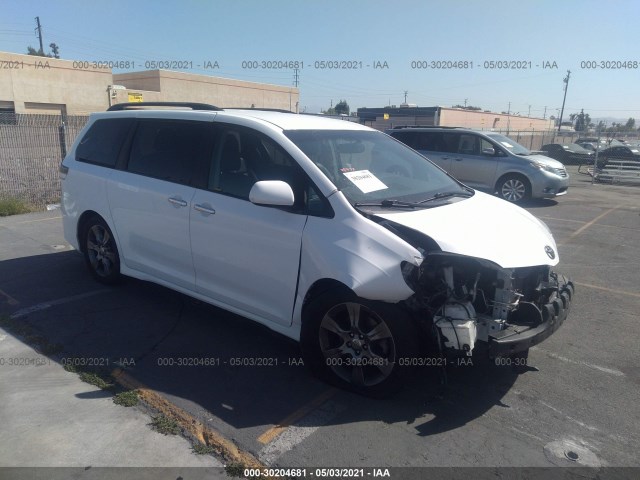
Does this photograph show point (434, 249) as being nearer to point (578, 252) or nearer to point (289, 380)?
point (289, 380)

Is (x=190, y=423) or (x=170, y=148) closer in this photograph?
(x=190, y=423)

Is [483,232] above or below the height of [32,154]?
above

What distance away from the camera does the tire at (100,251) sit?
5.43m

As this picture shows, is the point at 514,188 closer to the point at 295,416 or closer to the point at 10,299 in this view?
the point at 295,416

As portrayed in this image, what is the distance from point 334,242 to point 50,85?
38244mm

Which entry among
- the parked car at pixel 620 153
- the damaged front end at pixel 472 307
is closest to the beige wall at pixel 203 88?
the parked car at pixel 620 153

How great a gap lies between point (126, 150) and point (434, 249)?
342 centimetres

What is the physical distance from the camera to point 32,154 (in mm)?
11203

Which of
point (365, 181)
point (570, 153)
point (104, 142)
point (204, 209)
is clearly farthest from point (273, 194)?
point (570, 153)

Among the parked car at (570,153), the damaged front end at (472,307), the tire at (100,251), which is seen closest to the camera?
the damaged front end at (472,307)

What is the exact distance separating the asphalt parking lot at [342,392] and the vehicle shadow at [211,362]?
11mm

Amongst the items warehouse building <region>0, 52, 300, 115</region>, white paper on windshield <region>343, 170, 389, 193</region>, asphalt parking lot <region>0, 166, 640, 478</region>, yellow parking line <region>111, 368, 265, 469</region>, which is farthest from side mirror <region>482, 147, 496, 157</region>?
warehouse building <region>0, 52, 300, 115</region>

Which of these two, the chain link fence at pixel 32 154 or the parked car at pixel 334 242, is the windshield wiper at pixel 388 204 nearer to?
the parked car at pixel 334 242

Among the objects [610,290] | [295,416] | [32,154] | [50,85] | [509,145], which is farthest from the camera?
[50,85]
